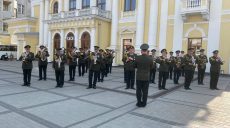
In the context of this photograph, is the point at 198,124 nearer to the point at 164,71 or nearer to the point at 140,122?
the point at 140,122

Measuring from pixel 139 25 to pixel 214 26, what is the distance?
22.5 feet

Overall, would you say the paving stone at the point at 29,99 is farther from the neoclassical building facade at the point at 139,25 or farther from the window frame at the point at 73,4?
the window frame at the point at 73,4

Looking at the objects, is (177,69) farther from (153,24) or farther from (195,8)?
(153,24)

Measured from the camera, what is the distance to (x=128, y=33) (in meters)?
22.3

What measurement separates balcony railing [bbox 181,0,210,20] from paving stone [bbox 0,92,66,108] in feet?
45.6

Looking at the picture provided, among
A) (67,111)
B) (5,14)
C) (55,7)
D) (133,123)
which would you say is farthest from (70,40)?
(5,14)

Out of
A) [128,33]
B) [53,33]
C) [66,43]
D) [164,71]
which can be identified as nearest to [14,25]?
[53,33]

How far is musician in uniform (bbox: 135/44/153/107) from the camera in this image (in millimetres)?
6611

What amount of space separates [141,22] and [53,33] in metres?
12.0

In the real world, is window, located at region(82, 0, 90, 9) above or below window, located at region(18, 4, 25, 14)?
below

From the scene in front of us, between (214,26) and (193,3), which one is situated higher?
(193,3)

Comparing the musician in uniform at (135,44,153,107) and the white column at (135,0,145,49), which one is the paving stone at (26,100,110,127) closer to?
the musician in uniform at (135,44,153,107)

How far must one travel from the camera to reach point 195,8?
1730 cm

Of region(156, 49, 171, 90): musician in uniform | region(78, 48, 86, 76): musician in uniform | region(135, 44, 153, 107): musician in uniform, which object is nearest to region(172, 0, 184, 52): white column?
region(78, 48, 86, 76): musician in uniform
